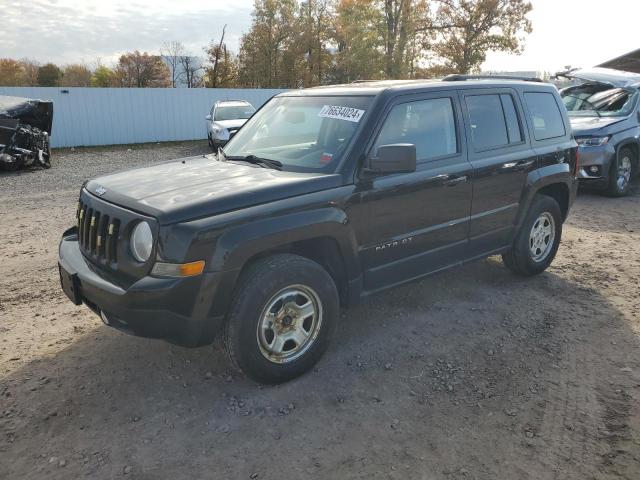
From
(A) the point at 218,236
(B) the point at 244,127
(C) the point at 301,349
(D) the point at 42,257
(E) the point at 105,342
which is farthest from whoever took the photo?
(D) the point at 42,257

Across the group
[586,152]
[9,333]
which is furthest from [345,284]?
[586,152]

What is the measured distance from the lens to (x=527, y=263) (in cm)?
517

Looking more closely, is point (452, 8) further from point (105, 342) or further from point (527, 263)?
point (105, 342)

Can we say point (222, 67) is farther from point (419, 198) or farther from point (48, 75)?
point (419, 198)

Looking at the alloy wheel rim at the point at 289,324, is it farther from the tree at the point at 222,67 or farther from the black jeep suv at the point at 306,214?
the tree at the point at 222,67

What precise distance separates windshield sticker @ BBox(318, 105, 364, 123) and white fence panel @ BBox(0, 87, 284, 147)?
14.6 m

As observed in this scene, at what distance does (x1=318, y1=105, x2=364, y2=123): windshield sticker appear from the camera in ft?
12.4

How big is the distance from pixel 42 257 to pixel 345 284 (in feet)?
13.3

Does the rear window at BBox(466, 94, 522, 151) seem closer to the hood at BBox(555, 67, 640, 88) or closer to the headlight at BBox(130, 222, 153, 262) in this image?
the headlight at BBox(130, 222, 153, 262)

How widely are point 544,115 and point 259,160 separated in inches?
118

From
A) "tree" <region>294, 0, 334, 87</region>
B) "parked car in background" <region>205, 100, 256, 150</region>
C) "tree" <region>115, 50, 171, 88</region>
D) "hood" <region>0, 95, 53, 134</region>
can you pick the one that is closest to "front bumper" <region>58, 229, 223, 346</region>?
"hood" <region>0, 95, 53, 134</region>

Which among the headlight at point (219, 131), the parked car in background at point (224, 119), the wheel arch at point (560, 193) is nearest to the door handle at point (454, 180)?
the wheel arch at point (560, 193)

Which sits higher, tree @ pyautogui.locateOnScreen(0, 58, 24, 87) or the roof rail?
tree @ pyautogui.locateOnScreen(0, 58, 24, 87)

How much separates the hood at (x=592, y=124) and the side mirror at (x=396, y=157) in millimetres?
6821
